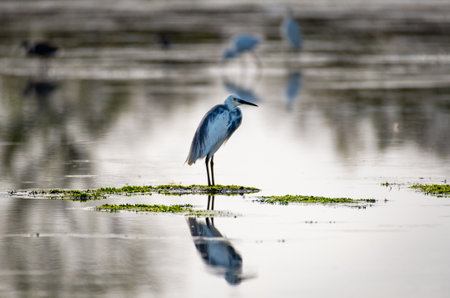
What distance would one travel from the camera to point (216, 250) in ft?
28.5

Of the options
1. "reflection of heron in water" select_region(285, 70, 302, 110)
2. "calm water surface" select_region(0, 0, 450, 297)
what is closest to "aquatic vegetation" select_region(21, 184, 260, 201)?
"calm water surface" select_region(0, 0, 450, 297)

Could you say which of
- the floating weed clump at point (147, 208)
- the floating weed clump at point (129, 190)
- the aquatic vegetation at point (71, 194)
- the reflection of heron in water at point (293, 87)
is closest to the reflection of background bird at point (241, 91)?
the reflection of heron in water at point (293, 87)

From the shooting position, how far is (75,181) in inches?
497

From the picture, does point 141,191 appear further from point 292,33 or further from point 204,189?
point 292,33

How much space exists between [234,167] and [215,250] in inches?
215

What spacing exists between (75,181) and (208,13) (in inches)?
1880

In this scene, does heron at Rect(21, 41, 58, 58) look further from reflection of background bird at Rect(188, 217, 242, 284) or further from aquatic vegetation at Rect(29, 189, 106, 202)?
reflection of background bird at Rect(188, 217, 242, 284)

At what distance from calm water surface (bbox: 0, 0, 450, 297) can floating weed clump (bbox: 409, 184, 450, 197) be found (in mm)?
294

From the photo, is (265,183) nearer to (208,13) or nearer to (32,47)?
(32,47)

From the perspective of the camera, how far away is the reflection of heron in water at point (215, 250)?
26.2 feet

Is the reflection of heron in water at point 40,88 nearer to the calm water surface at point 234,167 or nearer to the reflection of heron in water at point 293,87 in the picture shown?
the calm water surface at point 234,167

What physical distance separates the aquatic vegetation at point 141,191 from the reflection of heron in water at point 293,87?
9.94m

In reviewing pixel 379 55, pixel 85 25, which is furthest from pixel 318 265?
pixel 85 25

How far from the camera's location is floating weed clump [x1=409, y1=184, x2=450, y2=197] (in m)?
11.4
